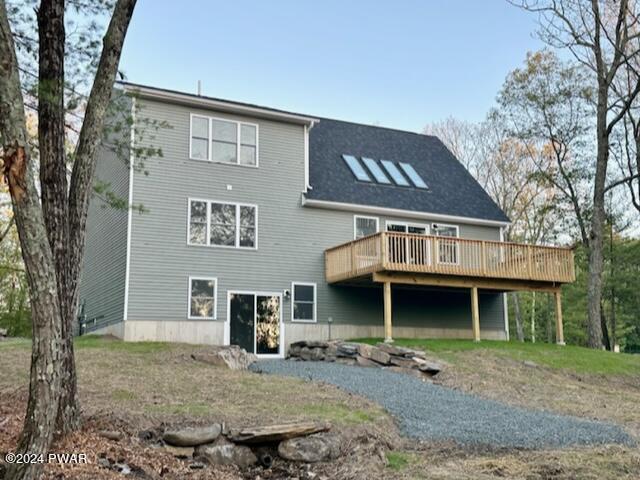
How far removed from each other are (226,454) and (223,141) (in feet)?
39.5

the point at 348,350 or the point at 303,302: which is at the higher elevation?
the point at 303,302

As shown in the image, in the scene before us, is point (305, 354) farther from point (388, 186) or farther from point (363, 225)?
point (388, 186)

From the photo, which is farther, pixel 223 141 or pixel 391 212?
pixel 391 212

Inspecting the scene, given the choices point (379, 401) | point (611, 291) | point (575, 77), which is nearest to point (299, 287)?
point (379, 401)

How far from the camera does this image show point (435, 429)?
790 centimetres

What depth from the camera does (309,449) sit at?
649 cm

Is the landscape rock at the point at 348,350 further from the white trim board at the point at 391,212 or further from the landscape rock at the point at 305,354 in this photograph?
the white trim board at the point at 391,212

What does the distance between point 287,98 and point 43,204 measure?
2028 cm

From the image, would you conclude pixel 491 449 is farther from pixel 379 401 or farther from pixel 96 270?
pixel 96 270

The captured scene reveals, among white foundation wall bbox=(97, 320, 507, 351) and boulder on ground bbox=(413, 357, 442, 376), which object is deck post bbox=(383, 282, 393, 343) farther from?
boulder on ground bbox=(413, 357, 442, 376)

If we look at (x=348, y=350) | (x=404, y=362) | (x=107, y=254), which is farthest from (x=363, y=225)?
(x=107, y=254)

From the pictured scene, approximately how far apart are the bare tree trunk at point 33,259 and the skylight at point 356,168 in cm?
1525

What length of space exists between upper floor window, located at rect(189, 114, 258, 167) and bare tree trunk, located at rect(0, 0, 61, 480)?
12.0 m

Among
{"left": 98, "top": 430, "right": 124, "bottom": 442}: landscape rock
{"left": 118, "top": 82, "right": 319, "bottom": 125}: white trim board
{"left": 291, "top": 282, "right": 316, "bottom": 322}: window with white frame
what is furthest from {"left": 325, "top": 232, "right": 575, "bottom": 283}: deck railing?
{"left": 98, "top": 430, "right": 124, "bottom": 442}: landscape rock
